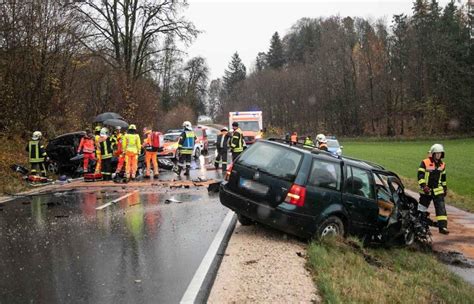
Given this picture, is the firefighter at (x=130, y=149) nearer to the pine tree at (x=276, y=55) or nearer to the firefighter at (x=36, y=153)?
the firefighter at (x=36, y=153)

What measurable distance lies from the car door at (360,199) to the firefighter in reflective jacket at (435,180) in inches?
91.7

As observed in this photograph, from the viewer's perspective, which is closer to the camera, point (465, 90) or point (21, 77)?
point (21, 77)

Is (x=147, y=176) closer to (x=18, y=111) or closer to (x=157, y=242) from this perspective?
(x=18, y=111)

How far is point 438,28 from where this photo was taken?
2438 inches

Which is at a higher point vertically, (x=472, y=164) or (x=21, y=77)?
(x=21, y=77)

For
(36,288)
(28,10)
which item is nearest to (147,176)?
(28,10)

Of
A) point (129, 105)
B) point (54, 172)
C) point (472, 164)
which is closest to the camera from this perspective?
point (54, 172)

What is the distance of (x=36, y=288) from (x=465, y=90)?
61925 mm

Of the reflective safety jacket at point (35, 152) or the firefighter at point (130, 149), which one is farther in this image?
the reflective safety jacket at point (35, 152)

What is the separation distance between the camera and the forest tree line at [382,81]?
59.6 meters

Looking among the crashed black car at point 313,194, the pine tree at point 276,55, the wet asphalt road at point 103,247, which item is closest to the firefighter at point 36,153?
the wet asphalt road at point 103,247

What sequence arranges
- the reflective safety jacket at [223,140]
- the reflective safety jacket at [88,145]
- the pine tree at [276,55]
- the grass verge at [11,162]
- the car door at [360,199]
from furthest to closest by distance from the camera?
1. the pine tree at [276,55]
2. the reflective safety jacket at [223,140]
3. the reflective safety jacket at [88,145]
4. the grass verge at [11,162]
5. the car door at [360,199]

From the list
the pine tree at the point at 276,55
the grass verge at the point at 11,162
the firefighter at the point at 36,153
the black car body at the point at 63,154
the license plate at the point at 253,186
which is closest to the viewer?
the license plate at the point at 253,186

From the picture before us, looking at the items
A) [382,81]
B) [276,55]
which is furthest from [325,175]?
[276,55]
